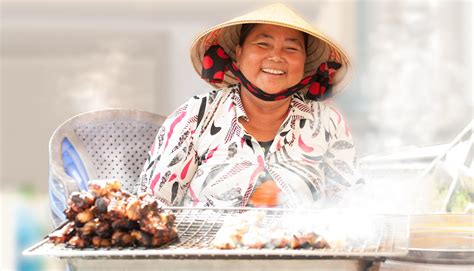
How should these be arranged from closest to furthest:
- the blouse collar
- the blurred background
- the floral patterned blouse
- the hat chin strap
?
the floral patterned blouse < the blouse collar < the hat chin strap < the blurred background

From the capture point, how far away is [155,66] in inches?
302

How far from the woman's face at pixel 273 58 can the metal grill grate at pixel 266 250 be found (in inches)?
25.9

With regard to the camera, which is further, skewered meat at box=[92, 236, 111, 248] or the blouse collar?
the blouse collar

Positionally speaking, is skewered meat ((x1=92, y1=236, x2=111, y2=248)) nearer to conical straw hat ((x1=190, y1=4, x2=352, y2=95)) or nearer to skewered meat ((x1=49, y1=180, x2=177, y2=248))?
skewered meat ((x1=49, y1=180, x2=177, y2=248))

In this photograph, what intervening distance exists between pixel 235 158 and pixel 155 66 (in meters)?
5.24

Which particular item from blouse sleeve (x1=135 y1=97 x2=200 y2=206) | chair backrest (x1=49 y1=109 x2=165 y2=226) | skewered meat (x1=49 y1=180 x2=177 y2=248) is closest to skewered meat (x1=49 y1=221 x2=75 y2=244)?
skewered meat (x1=49 y1=180 x2=177 y2=248)

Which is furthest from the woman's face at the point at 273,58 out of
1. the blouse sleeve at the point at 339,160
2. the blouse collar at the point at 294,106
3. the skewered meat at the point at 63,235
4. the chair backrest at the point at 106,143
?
the skewered meat at the point at 63,235

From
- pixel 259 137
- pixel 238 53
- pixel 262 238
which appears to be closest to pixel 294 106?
pixel 259 137

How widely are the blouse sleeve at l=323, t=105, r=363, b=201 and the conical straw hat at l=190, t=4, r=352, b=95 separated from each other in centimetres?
18

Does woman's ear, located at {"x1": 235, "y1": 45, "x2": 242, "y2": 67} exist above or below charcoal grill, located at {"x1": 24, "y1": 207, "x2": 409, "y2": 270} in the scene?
above

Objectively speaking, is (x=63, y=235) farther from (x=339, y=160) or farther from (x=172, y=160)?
(x=339, y=160)

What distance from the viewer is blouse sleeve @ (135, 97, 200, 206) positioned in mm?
2531

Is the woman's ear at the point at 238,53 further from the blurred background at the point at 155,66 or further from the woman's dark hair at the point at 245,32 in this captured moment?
the blurred background at the point at 155,66

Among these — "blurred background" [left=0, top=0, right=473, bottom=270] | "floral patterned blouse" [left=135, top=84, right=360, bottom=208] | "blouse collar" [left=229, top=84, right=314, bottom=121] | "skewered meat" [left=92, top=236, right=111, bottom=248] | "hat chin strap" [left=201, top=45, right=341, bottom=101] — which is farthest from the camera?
"blurred background" [left=0, top=0, right=473, bottom=270]
